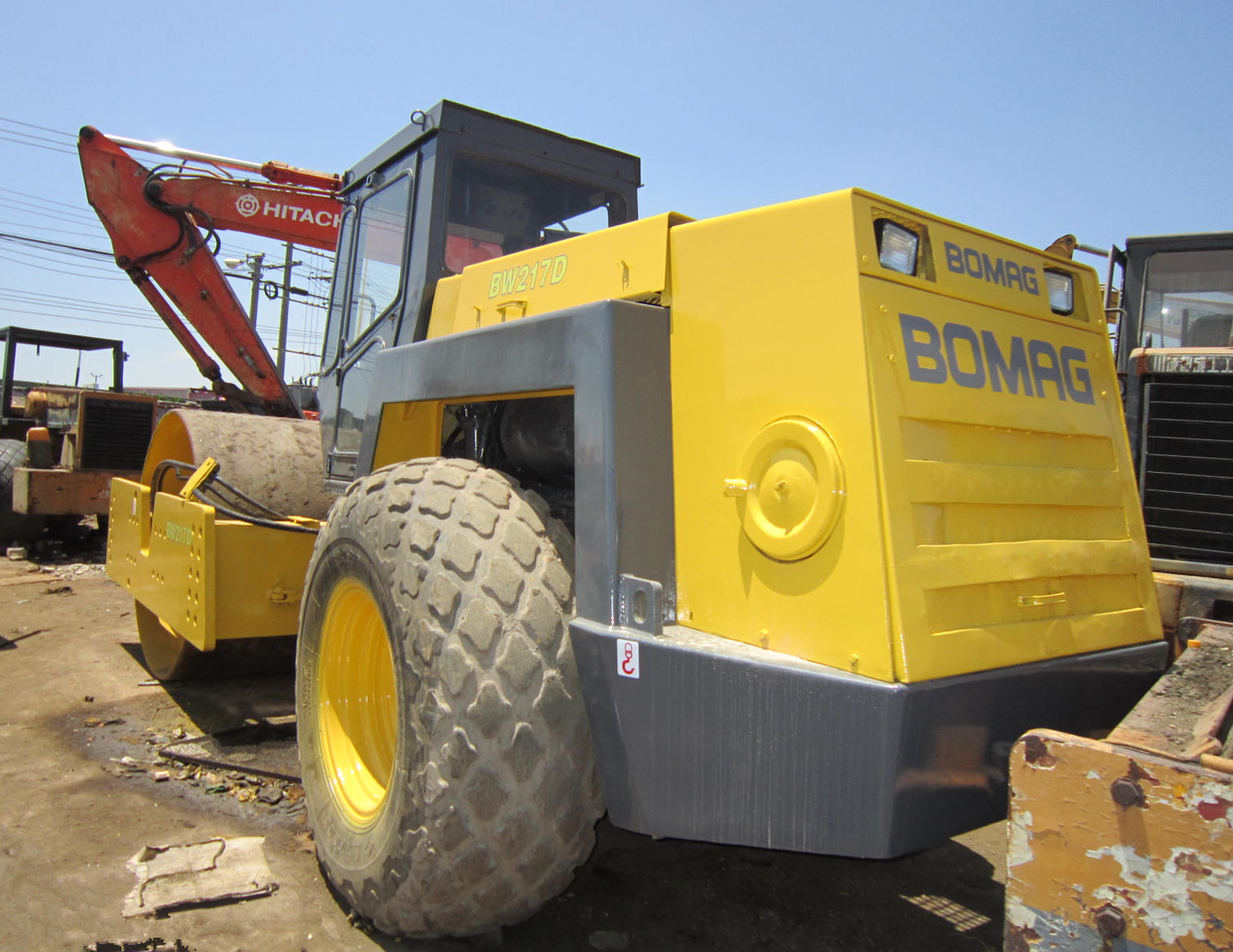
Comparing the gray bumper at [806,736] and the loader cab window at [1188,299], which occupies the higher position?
the loader cab window at [1188,299]

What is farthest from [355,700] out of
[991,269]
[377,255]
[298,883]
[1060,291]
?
[1060,291]

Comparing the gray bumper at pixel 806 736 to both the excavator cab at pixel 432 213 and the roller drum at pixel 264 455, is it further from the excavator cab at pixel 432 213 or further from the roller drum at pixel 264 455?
the roller drum at pixel 264 455

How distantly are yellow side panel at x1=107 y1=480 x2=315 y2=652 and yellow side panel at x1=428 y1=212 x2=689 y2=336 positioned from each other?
4.76ft

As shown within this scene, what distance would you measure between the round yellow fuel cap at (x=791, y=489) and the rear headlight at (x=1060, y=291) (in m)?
0.99

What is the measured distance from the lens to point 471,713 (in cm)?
220

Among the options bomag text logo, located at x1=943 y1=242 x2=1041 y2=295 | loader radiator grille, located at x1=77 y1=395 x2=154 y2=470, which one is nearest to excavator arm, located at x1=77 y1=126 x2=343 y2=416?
loader radiator grille, located at x1=77 y1=395 x2=154 y2=470

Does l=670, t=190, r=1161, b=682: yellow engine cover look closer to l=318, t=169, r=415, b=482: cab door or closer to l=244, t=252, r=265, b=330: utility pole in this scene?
l=318, t=169, r=415, b=482: cab door

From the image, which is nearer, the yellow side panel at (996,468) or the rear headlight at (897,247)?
the yellow side panel at (996,468)

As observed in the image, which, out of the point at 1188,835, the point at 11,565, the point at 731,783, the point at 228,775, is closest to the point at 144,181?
the point at 11,565

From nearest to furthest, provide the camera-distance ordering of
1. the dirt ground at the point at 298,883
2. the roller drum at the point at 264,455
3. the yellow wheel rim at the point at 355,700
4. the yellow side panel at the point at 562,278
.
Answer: the yellow side panel at the point at 562,278
the dirt ground at the point at 298,883
the yellow wheel rim at the point at 355,700
the roller drum at the point at 264,455

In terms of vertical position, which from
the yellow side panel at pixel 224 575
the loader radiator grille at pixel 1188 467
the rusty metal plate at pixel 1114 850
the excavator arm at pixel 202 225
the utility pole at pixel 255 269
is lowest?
the rusty metal plate at pixel 1114 850

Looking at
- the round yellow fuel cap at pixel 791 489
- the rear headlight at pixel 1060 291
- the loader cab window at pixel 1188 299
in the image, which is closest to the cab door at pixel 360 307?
the round yellow fuel cap at pixel 791 489

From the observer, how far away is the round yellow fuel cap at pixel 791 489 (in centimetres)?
192

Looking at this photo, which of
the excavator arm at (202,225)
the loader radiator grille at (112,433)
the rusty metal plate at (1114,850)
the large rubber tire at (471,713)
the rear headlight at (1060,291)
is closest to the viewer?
the rusty metal plate at (1114,850)
